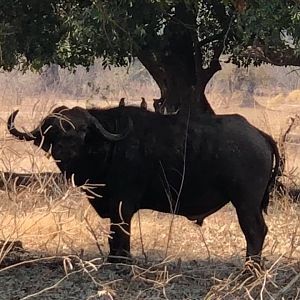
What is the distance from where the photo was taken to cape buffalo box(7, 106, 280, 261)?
746 cm

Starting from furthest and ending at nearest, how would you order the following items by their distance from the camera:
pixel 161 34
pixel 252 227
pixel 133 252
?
pixel 161 34 < pixel 133 252 < pixel 252 227

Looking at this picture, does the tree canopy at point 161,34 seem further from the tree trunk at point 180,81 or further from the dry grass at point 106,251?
the dry grass at point 106,251

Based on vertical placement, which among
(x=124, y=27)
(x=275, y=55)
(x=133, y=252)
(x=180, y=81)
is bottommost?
(x=133, y=252)

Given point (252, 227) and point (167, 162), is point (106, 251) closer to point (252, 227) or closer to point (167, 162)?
point (167, 162)

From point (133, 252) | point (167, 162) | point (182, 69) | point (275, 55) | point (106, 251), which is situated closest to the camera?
point (167, 162)

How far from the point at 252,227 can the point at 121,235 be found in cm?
121

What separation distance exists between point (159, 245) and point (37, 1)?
3.06 meters

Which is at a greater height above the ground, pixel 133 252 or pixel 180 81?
pixel 180 81

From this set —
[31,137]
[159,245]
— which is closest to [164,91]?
[159,245]

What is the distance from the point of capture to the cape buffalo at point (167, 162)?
7457 millimetres

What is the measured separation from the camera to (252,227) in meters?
7.49

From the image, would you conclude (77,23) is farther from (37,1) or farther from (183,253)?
(183,253)

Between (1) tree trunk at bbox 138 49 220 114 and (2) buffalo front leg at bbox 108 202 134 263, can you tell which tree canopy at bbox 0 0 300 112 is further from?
(2) buffalo front leg at bbox 108 202 134 263

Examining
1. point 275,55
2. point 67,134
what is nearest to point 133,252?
point 67,134
